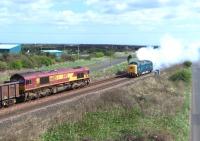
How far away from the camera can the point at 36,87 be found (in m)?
46.4

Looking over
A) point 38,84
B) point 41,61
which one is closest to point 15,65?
point 41,61

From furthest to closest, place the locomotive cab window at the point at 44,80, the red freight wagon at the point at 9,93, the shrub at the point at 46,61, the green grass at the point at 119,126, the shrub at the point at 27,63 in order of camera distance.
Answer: the shrub at the point at 46,61, the shrub at the point at 27,63, the locomotive cab window at the point at 44,80, the red freight wagon at the point at 9,93, the green grass at the point at 119,126

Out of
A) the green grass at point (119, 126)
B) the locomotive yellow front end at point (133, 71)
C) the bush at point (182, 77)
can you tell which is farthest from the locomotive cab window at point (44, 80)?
the bush at point (182, 77)

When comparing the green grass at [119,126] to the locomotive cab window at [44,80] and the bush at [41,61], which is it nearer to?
the locomotive cab window at [44,80]

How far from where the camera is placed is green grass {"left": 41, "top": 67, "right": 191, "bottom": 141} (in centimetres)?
2945

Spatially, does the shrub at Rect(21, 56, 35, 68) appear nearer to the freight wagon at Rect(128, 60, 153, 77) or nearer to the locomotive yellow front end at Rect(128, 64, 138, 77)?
the freight wagon at Rect(128, 60, 153, 77)

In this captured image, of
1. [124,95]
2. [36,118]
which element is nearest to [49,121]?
[36,118]

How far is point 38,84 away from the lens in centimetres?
4700

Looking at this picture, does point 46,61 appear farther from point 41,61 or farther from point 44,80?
point 44,80

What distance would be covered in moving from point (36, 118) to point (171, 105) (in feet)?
53.5

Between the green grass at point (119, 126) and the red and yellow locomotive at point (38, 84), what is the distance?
9363 millimetres

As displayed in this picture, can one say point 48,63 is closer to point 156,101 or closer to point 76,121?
point 156,101

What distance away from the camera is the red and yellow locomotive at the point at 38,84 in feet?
136

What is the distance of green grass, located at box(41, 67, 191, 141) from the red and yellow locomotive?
30.7 feet
